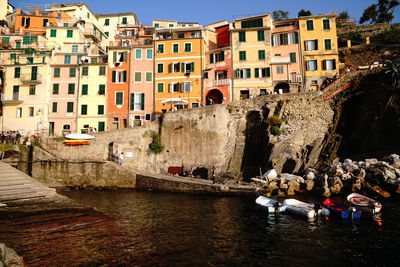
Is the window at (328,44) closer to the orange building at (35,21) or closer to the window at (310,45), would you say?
the window at (310,45)

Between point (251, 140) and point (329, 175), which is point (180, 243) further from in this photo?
point (251, 140)

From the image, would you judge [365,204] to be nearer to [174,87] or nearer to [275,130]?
[275,130]

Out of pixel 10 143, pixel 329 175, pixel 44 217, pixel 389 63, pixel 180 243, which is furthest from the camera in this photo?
pixel 10 143

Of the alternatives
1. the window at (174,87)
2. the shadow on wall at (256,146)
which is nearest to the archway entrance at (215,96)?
the window at (174,87)

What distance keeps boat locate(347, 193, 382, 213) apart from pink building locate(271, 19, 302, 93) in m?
23.2

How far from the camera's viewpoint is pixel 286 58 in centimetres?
A: 3819

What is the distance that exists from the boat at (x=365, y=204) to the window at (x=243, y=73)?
25267 millimetres

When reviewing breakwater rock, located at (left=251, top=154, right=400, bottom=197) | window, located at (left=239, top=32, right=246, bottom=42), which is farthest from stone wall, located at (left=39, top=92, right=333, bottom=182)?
window, located at (left=239, top=32, right=246, bottom=42)

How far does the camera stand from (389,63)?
27969 millimetres

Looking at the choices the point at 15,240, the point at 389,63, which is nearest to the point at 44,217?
the point at 15,240

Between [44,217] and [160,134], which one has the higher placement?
[160,134]

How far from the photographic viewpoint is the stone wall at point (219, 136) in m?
30.6

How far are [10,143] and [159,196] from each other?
2027 centimetres

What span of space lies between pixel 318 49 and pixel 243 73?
1143 cm
